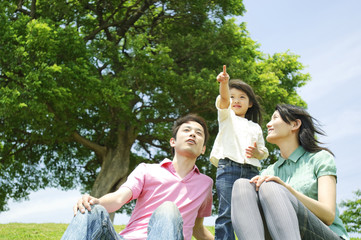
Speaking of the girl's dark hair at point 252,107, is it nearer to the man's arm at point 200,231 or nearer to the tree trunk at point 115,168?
the man's arm at point 200,231

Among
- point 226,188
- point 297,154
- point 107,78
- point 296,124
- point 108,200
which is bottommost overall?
point 108,200

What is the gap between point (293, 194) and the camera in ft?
9.56

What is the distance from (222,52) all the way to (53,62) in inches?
250

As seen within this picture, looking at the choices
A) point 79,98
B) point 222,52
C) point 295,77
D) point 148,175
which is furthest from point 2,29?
point 295,77

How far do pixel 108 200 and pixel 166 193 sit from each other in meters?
0.56

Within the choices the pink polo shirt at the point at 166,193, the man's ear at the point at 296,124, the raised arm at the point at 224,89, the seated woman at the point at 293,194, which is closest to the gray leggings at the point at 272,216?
the seated woman at the point at 293,194

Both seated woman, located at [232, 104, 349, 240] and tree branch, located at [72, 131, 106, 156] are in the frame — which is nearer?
seated woman, located at [232, 104, 349, 240]

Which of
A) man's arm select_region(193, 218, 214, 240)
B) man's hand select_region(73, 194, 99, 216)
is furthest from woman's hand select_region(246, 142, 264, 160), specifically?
man's hand select_region(73, 194, 99, 216)

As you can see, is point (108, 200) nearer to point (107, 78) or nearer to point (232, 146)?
point (232, 146)

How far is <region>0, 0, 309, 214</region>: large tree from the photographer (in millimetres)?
12148

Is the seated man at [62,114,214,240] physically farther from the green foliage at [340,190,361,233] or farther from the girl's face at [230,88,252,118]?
the green foliage at [340,190,361,233]

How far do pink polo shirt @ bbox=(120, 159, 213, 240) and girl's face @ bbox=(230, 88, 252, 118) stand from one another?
4.20 ft

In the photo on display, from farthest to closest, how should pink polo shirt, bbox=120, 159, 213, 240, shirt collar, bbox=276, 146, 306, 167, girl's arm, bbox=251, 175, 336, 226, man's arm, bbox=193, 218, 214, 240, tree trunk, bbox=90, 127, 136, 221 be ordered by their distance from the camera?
1. tree trunk, bbox=90, 127, 136, 221
2. man's arm, bbox=193, 218, 214, 240
3. shirt collar, bbox=276, 146, 306, 167
4. pink polo shirt, bbox=120, 159, 213, 240
5. girl's arm, bbox=251, 175, 336, 226

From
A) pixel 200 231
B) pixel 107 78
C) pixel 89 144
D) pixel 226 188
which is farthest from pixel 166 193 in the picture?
pixel 89 144
